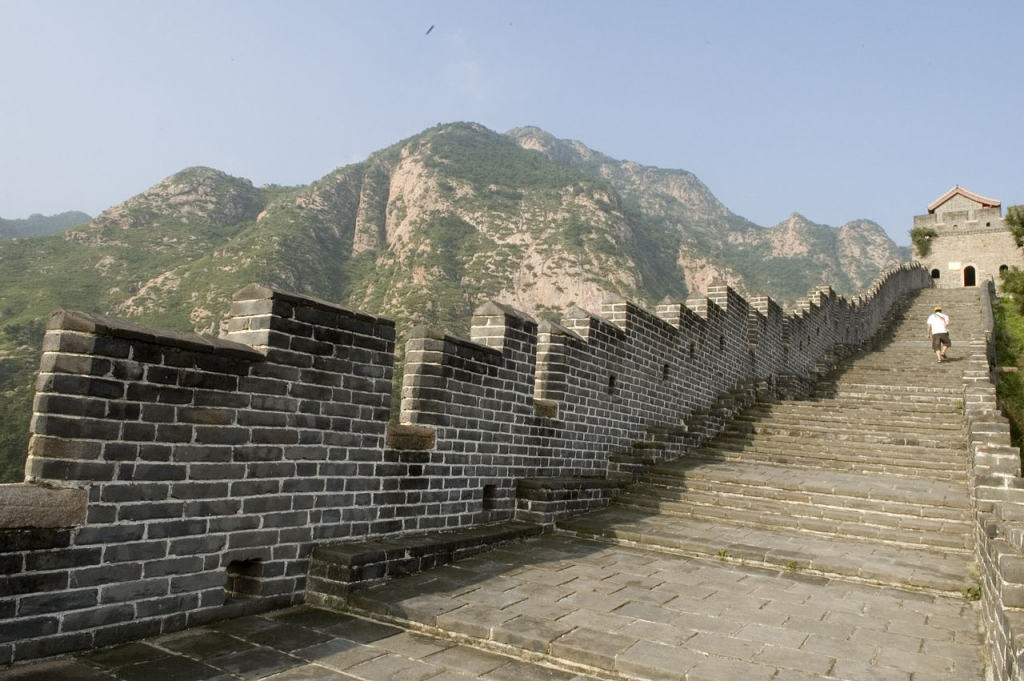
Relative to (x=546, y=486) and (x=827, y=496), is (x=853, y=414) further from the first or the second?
(x=546, y=486)

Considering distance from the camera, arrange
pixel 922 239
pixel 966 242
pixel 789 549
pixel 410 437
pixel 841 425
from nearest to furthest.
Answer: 1. pixel 410 437
2. pixel 789 549
3. pixel 841 425
4. pixel 966 242
5. pixel 922 239

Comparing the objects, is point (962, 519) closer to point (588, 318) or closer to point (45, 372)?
point (588, 318)

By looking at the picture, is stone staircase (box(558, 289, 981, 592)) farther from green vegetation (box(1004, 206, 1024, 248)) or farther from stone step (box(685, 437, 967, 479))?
green vegetation (box(1004, 206, 1024, 248))

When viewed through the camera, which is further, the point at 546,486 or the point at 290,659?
the point at 546,486

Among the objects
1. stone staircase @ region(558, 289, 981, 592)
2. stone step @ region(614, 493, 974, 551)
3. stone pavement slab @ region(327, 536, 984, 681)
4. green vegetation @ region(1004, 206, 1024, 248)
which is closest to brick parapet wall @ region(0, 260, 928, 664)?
stone pavement slab @ region(327, 536, 984, 681)

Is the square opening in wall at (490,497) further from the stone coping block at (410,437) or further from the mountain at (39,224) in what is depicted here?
the mountain at (39,224)

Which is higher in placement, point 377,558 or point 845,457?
point 845,457

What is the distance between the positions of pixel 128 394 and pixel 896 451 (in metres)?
Result: 10.6

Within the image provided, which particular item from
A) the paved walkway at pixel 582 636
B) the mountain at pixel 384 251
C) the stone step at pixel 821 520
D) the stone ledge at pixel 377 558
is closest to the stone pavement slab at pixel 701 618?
the paved walkway at pixel 582 636

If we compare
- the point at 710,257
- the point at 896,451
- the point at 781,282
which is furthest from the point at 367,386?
the point at 781,282

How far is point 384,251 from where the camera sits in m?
62.1

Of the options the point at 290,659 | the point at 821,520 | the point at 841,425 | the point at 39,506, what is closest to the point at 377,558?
the point at 290,659

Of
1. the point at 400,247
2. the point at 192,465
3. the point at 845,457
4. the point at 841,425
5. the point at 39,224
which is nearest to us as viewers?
the point at 192,465

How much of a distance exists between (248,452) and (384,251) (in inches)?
2318
